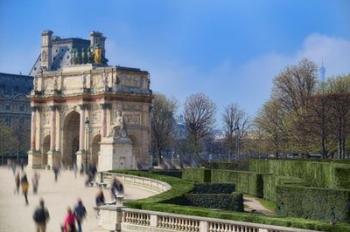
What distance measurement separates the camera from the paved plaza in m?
25.1

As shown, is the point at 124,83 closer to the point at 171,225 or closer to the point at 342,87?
the point at 342,87

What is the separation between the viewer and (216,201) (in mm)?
29922

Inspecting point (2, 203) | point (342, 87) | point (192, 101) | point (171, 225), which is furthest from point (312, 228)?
point (192, 101)

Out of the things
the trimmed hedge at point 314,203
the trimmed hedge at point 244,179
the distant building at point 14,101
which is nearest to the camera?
the trimmed hedge at point 314,203

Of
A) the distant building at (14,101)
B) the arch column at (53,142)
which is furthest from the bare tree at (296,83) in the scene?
the distant building at (14,101)

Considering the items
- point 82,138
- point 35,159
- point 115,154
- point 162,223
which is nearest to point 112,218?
point 162,223

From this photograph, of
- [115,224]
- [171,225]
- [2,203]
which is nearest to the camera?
[171,225]

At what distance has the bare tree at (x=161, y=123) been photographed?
9556cm

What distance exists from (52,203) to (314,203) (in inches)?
513

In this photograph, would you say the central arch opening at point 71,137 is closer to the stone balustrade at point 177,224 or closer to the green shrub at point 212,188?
the green shrub at point 212,188

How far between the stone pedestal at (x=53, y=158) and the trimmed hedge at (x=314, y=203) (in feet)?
170

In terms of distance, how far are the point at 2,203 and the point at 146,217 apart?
498 inches

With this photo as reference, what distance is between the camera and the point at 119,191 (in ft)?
124

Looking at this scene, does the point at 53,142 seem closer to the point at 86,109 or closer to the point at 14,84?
the point at 86,109
